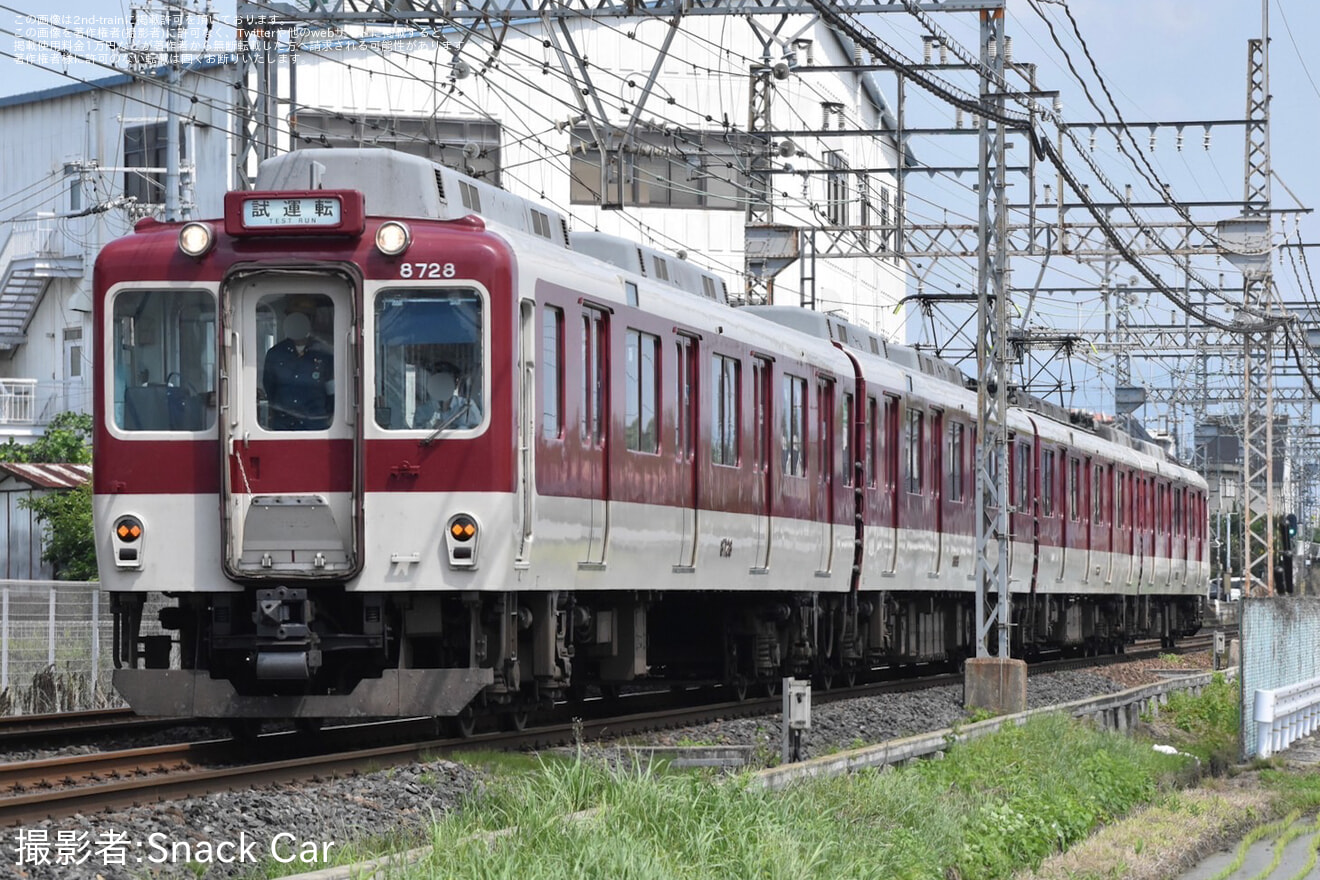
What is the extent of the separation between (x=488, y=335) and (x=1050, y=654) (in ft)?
71.0

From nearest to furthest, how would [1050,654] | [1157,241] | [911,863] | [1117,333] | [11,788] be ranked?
[911,863]
[11,788]
[1050,654]
[1157,241]
[1117,333]

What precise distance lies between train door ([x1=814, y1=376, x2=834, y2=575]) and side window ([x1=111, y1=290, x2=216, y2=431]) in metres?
7.52

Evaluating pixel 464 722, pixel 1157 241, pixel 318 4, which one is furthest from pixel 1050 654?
pixel 464 722

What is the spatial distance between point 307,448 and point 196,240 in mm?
1422

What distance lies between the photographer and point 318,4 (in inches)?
763

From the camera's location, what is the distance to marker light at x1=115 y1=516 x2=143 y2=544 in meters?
12.2

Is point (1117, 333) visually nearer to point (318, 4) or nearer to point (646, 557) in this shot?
point (318, 4)

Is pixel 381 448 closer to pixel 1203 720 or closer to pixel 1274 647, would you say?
pixel 1274 647

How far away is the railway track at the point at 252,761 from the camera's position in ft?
31.8

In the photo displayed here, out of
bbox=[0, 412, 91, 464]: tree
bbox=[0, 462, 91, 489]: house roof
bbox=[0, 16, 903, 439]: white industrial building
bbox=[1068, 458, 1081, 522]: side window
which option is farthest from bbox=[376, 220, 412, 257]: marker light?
bbox=[0, 16, 903, 439]: white industrial building

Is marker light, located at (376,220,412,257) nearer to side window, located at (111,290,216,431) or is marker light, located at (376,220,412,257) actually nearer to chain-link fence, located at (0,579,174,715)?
side window, located at (111,290,216,431)

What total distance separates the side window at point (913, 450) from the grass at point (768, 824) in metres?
9.13

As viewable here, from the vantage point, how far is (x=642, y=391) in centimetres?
1448

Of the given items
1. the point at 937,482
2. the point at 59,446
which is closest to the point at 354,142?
the point at 59,446
